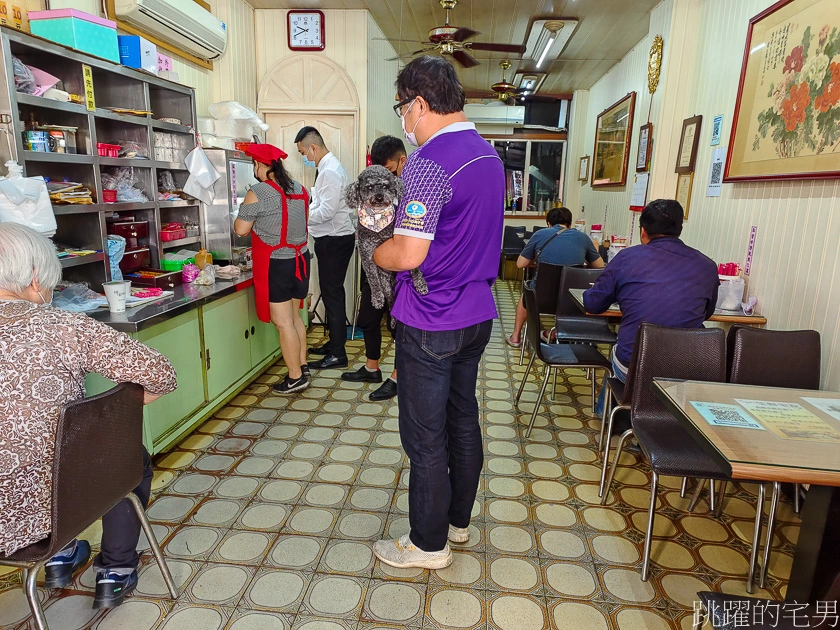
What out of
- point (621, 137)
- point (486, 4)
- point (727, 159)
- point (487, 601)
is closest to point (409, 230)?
point (487, 601)

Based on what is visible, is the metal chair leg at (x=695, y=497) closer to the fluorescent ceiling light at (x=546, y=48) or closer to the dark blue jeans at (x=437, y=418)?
the dark blue jeans at (x=437, y=418)

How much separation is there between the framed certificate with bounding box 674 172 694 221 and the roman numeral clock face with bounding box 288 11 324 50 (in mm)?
3186

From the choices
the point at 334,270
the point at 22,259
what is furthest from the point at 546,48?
the point at 22,259

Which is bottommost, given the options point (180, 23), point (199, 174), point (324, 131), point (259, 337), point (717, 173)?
point (259, 337)

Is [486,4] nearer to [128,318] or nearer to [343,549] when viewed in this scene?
[128,318]

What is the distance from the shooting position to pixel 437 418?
5.57 feet

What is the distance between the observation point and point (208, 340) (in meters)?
2.91

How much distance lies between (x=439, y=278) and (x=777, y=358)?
145 cm

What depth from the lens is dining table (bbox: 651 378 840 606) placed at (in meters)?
1.20

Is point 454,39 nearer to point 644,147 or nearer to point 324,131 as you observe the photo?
point 324,131

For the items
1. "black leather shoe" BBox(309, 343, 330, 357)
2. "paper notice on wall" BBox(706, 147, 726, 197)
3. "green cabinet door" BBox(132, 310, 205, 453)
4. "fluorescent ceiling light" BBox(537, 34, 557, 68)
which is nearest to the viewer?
"green cabinet door" BBox(132, 310, 205, 453)

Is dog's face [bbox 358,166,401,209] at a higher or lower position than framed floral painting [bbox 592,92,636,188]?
lower

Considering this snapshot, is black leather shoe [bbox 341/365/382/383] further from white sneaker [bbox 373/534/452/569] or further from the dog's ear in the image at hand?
the dog's ear

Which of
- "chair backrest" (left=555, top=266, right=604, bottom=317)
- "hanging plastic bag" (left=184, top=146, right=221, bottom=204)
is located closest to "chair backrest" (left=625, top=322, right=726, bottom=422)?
"chair backrest" (left=555, top=266, right=604, bottom=317)
